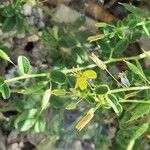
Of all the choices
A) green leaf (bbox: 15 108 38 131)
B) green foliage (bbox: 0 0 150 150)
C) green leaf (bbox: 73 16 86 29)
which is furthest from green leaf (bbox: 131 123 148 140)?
green leaf (bbox: 73 16 86 29)

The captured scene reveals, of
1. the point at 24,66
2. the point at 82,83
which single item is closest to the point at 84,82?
the point at 82,83

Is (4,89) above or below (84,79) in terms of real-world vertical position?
below

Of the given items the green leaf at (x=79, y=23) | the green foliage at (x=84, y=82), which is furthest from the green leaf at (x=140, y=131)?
the green leaf at (x=79, y=23)

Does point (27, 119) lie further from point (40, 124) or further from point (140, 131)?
point (140, 131)

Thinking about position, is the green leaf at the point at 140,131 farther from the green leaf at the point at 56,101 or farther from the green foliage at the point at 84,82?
the green leaf at the point at 56,101

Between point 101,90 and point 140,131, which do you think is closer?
point 101,90

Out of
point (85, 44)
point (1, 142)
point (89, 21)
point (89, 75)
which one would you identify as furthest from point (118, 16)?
point (89, 75)
